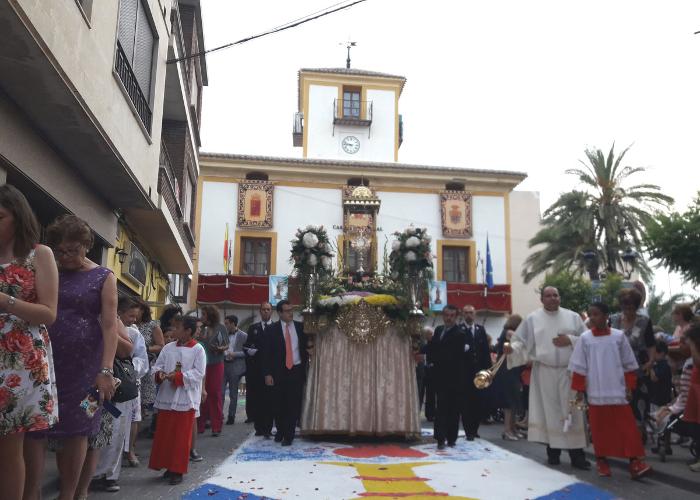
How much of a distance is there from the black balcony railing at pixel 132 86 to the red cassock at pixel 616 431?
7889 millimetres

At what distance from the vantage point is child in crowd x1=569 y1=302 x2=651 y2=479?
20.8 feet

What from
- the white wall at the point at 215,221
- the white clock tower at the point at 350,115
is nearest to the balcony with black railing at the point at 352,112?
the white clock tower at the point at 350,115

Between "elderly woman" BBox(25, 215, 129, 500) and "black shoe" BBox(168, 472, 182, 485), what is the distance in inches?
80.7

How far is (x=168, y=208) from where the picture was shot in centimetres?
1433

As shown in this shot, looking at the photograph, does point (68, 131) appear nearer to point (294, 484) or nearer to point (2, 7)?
point (2, 7)

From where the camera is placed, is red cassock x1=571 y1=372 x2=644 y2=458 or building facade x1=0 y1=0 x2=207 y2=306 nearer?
red cassock x1=571 y1=372 x2=644 y2=458

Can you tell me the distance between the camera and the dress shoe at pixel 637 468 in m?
6.26

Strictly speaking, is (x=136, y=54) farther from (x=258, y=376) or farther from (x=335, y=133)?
(x=335, y=133)

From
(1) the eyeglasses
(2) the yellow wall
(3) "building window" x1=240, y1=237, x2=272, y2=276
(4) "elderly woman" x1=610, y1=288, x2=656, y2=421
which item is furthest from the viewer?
(3) "building window" x1=240, y1=237, x2=272, y2=276

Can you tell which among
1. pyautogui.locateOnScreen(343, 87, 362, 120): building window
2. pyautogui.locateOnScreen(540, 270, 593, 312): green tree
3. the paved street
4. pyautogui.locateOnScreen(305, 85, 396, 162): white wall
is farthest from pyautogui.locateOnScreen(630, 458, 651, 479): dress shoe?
pyautogui.locateOnScreen(343, 87, 362, 120): building window

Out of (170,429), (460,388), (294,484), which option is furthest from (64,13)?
(460,388)

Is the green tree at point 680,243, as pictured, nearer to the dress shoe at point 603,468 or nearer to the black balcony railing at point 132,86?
the dress shoe at point 603,468

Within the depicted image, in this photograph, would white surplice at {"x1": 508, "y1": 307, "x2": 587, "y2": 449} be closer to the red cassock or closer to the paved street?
the paved street

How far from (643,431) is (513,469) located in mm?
2670
